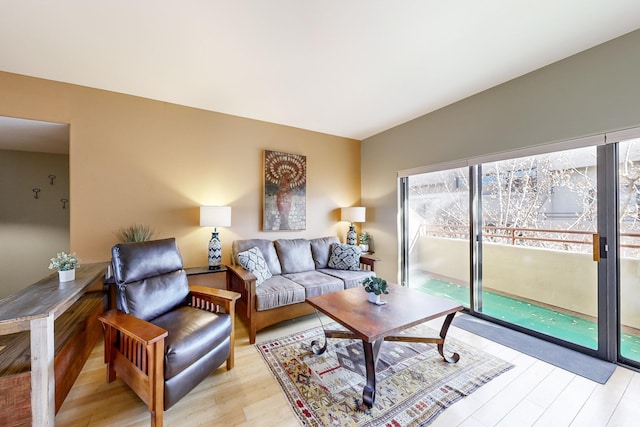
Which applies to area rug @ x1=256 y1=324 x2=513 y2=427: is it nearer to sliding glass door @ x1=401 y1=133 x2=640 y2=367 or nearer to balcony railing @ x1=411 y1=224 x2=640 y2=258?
sliding glass door @ x1=401 y1=133 x2=640 y2=367

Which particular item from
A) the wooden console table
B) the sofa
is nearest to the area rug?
the sofa

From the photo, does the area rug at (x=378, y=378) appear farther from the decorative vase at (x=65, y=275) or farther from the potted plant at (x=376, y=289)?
the decorative vase at (x=65, y=275)

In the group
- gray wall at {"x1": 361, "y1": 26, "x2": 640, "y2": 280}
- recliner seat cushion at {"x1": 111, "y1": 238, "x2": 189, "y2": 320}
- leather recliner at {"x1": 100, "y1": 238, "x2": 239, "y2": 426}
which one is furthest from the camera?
gray wall at {"x1": 361, "y1": 26, "x2": 640, "y2": 280}

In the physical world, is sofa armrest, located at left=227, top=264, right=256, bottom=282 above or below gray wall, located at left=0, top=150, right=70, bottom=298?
below

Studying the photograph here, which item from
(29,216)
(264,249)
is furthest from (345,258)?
(29,216)

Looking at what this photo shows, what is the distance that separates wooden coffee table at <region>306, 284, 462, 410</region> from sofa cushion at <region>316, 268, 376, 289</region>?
585mm

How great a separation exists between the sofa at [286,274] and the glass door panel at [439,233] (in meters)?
0.96

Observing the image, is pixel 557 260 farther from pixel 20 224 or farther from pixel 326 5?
pixel 20 224

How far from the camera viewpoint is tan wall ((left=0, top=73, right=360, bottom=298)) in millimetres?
2580

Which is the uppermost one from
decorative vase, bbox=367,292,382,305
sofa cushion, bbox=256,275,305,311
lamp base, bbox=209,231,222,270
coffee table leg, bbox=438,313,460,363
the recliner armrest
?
lamp base, bbox=209,231,222,270

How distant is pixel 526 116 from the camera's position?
2.47 metres

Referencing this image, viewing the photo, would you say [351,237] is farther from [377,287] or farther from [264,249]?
[377,287]

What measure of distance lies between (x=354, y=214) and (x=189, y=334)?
3002mm

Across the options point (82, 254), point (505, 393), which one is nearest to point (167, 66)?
point (82, 254)
